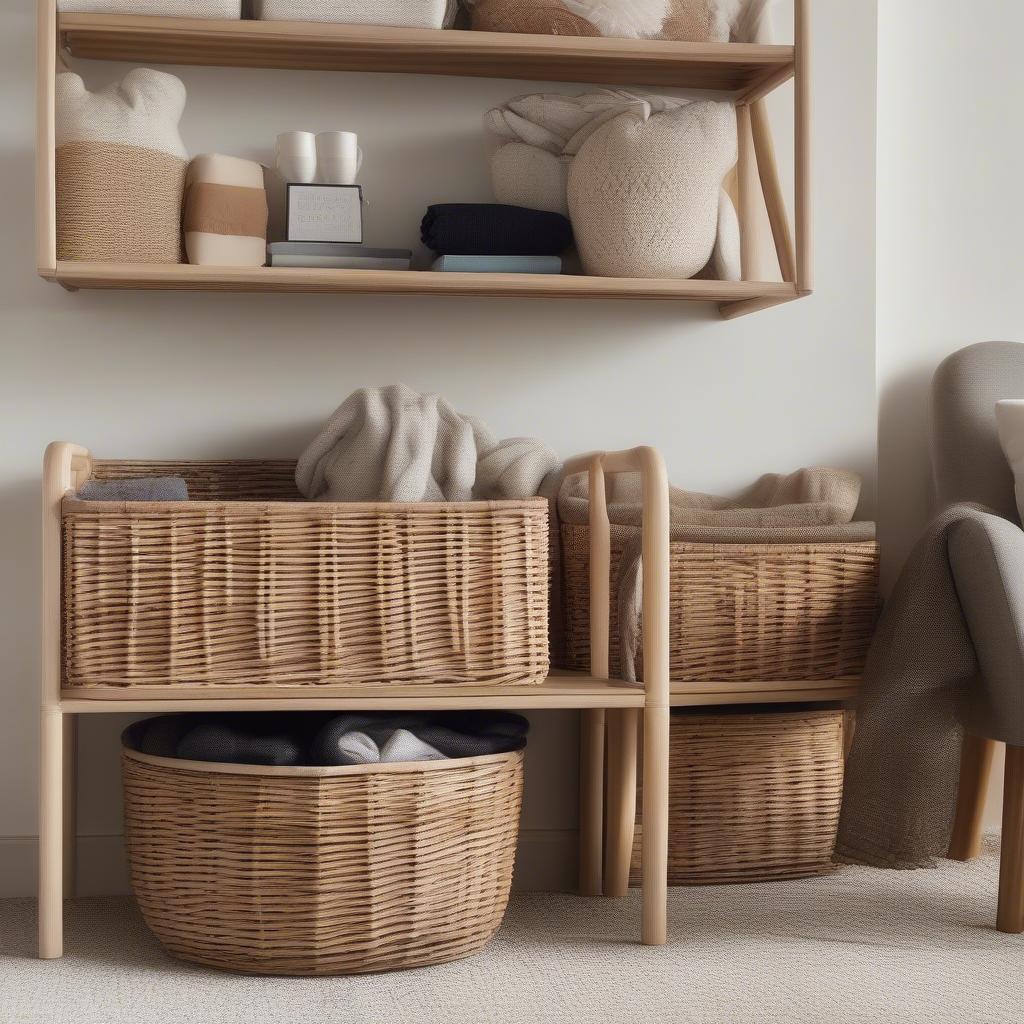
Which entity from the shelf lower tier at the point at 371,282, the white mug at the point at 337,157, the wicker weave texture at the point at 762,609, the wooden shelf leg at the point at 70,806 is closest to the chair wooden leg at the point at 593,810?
the wicker weave texture at the point at 762,609

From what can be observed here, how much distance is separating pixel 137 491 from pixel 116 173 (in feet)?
1.39

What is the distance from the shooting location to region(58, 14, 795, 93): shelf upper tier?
1.64m

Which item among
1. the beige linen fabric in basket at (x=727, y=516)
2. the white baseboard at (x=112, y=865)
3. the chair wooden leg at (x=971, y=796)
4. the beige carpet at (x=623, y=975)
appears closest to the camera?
the beige carpet at (x=623, y=975)

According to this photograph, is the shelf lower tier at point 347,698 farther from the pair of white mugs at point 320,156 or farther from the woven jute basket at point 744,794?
the pair of white mugs at point 320,156

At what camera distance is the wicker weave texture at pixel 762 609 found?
5.69 ft

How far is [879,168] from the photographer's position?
211 centimetres

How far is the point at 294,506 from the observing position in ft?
4.87

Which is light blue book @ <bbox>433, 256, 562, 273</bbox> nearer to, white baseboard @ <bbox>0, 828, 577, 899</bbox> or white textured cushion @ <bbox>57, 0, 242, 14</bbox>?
white textured cushion @ <bbox>57, 0, 242, 14</bbox>

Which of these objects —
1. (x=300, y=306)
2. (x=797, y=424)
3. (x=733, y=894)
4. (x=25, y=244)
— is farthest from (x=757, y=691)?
(x=25, y=244)

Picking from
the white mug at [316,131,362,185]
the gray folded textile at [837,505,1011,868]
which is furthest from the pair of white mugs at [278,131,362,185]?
the gray folded textile at [837,505,1011,868]

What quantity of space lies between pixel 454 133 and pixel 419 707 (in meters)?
0.89

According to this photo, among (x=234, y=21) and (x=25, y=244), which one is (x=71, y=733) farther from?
(x=234, y=21)

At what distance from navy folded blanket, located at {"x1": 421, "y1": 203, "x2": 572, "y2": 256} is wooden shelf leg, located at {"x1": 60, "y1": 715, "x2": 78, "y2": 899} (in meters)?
0.83

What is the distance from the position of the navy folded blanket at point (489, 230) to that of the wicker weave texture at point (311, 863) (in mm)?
690
